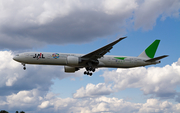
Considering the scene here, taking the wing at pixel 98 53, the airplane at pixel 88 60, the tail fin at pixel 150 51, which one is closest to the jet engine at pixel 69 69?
the airplane at pixel 88 60

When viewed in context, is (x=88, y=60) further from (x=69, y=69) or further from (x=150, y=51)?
(x=150, y=51)

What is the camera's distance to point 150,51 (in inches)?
1677

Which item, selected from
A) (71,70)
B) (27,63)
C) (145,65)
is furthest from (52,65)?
(145,65)

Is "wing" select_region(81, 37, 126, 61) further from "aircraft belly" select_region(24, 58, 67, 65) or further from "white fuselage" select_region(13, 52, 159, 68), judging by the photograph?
"aircraft belly" select_region(24, 58, 67, 65)

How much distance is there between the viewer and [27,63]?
1416 inches

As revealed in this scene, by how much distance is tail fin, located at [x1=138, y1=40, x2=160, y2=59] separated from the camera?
1654 inches

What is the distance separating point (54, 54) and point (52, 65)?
2.01 metres

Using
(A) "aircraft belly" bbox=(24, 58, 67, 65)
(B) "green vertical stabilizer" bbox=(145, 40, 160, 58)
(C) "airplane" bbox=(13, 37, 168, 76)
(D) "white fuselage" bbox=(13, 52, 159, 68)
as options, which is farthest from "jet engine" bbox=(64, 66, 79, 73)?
(B) "green vertical stabilizer" bbox=(145, 40, 160, 58)

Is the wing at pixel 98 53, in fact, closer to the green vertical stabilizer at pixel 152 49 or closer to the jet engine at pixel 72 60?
the jet engine at pixel 72 60

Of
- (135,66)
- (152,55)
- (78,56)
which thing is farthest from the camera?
(152,55)

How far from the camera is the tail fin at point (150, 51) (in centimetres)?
4201

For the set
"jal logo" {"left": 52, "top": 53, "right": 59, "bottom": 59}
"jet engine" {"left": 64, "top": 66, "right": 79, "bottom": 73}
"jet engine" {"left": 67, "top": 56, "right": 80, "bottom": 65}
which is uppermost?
"jal logo" {"left": 52, "top": 53, "right": 59, "bottom": 59}

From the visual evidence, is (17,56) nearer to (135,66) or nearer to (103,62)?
(103,62)

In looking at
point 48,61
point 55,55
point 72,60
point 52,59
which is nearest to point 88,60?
point 72,60
